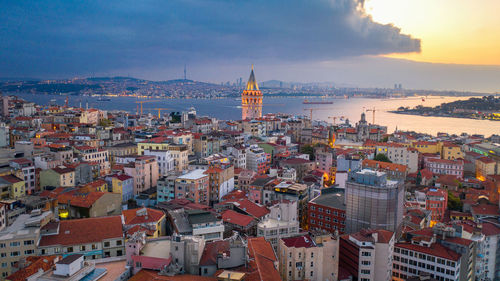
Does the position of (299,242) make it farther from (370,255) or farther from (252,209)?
(252,209)

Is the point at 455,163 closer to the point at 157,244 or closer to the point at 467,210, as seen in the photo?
the point at 467,210

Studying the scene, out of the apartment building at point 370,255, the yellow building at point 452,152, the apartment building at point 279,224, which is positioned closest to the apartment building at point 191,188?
the apartment building at point 279,224

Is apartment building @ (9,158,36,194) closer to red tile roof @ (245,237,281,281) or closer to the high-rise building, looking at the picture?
red tile roof @ (245,237,281,281)

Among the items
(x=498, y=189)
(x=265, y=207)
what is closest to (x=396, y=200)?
(x=265, y=207)

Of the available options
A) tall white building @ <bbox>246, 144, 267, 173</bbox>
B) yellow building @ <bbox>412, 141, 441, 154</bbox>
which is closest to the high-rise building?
tall white building @ <bbox>246, 144, 267, 173</bbox>

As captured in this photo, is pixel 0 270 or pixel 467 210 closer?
pixel 0 270
